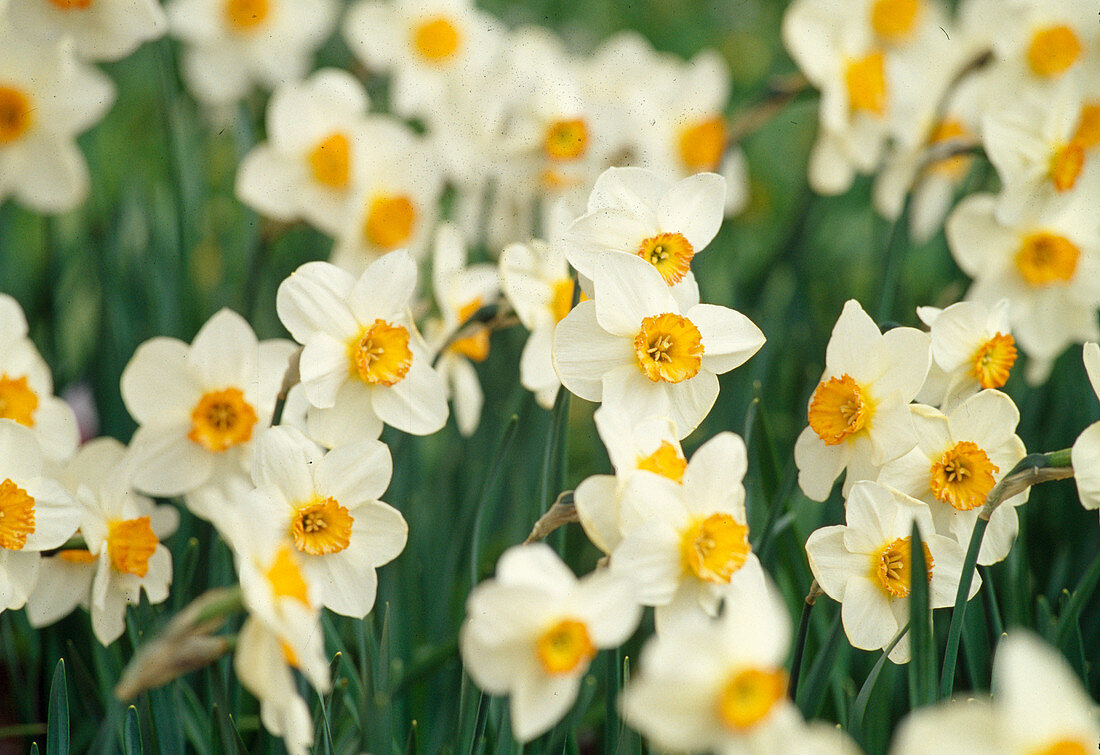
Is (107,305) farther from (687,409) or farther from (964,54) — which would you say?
(964,54)

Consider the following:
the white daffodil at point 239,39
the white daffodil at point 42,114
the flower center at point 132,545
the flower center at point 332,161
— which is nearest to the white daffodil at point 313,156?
the flower center at point 332,161

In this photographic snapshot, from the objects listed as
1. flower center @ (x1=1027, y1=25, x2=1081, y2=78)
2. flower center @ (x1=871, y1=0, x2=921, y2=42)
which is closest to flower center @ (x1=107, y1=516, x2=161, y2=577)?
flower center @ (x1=1027, y1=25, x2=1081, y2=78)

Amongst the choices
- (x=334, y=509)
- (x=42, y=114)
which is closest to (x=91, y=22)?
(x=42, y=114)

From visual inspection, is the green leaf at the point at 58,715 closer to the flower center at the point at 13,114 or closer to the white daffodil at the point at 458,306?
the white daffodil at the point at 458,306

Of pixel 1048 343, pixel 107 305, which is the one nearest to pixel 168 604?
pixel 107 305

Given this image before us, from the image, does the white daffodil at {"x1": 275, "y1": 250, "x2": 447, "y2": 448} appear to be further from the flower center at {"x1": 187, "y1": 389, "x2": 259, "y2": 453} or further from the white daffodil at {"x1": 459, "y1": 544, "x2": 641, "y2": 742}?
the white daffodil at {"x1": 459, "y1": 544, "x2": 641, "y2": 742}

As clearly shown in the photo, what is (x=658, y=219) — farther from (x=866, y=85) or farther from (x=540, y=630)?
(x=866, y=85)

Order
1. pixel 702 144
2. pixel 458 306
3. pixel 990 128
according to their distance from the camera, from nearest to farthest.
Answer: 1. pixel 458 306
2. pixel 990 128
3. pixel 702 144
